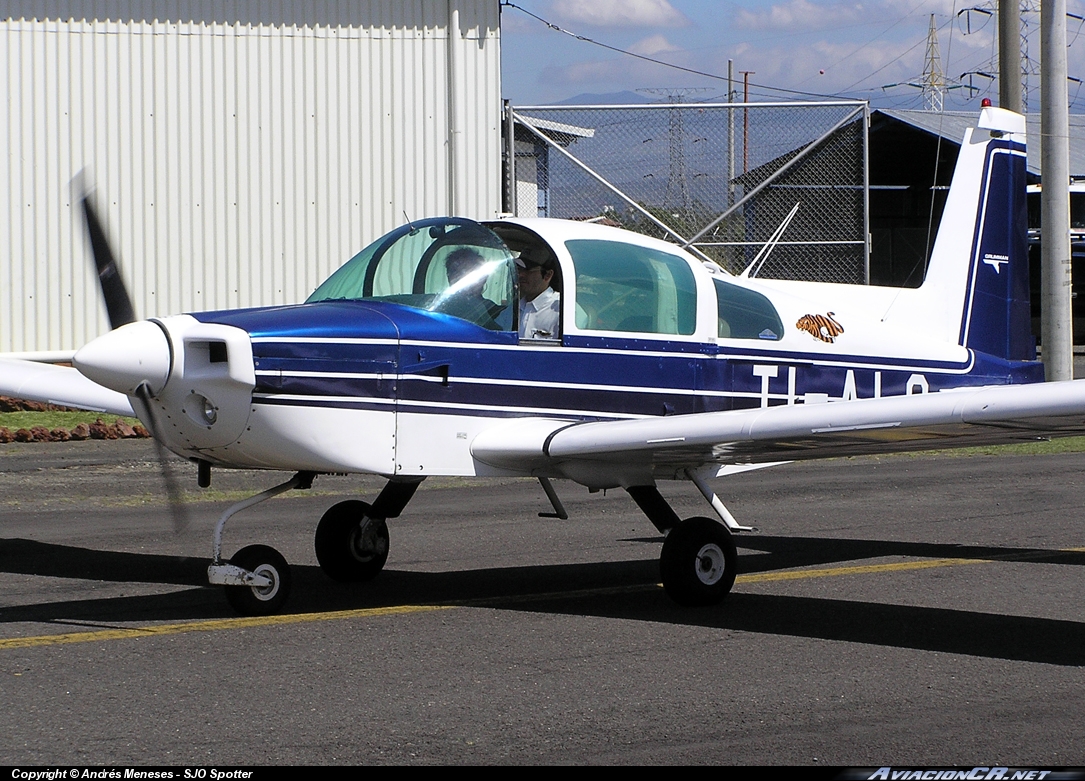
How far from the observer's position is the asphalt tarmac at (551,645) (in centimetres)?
463

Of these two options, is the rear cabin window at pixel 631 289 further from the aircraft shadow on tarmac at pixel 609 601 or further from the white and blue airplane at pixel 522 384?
the aircraft shadow on tarmac at pixel 609 601

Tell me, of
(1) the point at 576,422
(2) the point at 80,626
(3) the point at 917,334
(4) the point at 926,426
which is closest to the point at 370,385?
(1) the point at 576,422

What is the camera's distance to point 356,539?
7.73 m

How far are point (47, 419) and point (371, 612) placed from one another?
425 inches

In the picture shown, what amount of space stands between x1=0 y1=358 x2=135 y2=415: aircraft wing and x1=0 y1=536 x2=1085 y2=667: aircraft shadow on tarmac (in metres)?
0.98

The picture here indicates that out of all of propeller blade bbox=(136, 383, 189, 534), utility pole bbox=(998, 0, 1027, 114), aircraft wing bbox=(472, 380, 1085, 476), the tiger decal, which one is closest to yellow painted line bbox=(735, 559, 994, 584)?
aircraft wing bbox=(472, 380, 1085, 476)

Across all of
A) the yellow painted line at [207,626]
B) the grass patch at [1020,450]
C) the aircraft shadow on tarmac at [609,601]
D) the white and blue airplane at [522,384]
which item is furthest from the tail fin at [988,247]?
the grass patch at [1020,450]

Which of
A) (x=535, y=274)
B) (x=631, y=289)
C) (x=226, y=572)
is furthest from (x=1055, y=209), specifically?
(x=226, y=572)

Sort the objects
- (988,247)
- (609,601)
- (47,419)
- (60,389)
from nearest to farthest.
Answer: (609,601) < (60,389) < (988,247) < (47,419)

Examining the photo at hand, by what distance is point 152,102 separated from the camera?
709 inches

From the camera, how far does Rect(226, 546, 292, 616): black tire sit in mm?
6598

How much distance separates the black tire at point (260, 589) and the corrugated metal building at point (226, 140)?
1199 cm

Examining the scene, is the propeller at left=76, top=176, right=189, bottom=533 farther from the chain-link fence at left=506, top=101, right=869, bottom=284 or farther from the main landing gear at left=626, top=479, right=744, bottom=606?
the chain-link fence at left=506, top=101, right=869, bottom=284

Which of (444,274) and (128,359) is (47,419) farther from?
(128,359)
